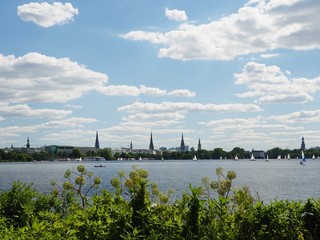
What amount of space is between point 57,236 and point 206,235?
2.89 meters

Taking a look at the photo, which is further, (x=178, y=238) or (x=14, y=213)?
(x=14, y=213)

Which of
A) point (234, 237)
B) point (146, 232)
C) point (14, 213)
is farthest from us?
point (14, 213)

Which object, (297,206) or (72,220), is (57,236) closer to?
(72,220)

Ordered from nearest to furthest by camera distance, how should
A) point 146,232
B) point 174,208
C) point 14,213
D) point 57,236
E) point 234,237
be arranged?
point 57,236 < point 234,237 < point 146,232 < point 174,208 < point 14,213

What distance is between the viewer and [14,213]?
12.5m

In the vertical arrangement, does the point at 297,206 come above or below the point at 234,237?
above

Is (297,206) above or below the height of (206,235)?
above

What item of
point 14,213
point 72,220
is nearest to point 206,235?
point 72,220

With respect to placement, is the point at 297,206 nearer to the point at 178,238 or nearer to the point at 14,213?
the point at 178,238

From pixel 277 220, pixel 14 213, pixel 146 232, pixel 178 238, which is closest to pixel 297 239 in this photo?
pixel 277 220

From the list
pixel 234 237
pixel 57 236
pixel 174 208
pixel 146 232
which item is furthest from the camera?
pixel 174 208

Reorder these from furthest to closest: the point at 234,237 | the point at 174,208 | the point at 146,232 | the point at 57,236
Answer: the point at 174,208 < the point at 146,232 < the point at 234,237 < the point at 57,236

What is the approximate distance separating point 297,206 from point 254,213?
89cm

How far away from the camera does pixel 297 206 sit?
8.95 meters
